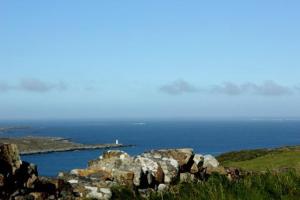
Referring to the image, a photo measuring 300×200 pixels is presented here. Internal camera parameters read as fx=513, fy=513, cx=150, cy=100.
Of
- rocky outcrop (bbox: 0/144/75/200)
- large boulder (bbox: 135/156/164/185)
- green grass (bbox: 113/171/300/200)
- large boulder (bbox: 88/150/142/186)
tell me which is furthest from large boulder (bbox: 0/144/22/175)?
large boulder (bbox: 135/156/164/185)

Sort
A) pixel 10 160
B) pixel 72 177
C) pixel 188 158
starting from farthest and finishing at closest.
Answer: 1. pixel 188 158
2. pixel 72 177
3. pixel 10 160

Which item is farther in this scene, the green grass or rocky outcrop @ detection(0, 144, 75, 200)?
rocky outcrop @ detection(0, 144, 75, 200)

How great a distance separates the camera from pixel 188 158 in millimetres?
18922

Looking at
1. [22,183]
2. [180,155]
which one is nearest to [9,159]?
[22,183]

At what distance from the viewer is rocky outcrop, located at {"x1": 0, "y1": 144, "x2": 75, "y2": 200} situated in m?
13.0

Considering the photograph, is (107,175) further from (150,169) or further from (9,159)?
(9,159)

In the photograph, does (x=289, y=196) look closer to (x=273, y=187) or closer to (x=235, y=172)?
(x=273, y=187)

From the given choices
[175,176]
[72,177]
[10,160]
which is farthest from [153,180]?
[10,160]

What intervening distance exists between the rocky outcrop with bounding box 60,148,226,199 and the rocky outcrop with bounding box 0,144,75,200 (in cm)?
57

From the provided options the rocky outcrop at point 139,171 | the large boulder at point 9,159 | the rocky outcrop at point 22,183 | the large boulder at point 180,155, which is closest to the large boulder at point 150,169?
the rocky outcrop at point 139,171

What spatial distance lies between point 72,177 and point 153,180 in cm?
264

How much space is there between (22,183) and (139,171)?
4.01 m

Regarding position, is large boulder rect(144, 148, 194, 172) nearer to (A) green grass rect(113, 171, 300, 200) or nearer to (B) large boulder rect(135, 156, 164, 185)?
(B) large boulder rect(135, 156, 164, 185)

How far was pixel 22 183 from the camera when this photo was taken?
1349cm
